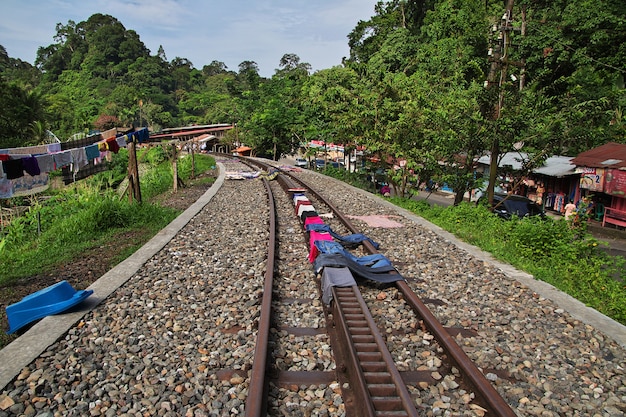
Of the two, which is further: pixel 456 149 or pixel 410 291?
pixel 456 149

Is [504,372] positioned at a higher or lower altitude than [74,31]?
lower

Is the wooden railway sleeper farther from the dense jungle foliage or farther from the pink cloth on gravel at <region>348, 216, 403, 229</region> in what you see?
the dense jungle foliage

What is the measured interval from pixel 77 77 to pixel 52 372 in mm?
115105

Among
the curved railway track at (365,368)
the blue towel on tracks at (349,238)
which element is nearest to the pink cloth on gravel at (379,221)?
the blue towel on tracks at (349,238)

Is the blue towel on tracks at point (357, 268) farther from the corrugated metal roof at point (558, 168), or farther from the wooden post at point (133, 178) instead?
the corrugated metal roof at point (558, 168)

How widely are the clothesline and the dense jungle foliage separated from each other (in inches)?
191

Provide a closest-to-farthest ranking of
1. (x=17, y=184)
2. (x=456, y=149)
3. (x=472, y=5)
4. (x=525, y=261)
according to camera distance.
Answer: (x=525, y=261) < (x=17, y=184) < (x=456, y=149) < (x=472, y=5)

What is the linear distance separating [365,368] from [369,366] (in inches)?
1.5

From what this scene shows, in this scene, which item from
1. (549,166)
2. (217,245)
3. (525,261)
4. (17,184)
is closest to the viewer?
(525,261)

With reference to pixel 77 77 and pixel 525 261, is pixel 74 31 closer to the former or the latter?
pixel 77 77

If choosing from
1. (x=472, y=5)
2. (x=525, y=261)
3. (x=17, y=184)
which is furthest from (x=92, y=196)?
(x=472, y=5)

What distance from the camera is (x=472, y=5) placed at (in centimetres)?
3491

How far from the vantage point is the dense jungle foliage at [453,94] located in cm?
1109

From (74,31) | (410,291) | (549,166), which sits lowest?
(410,291)
